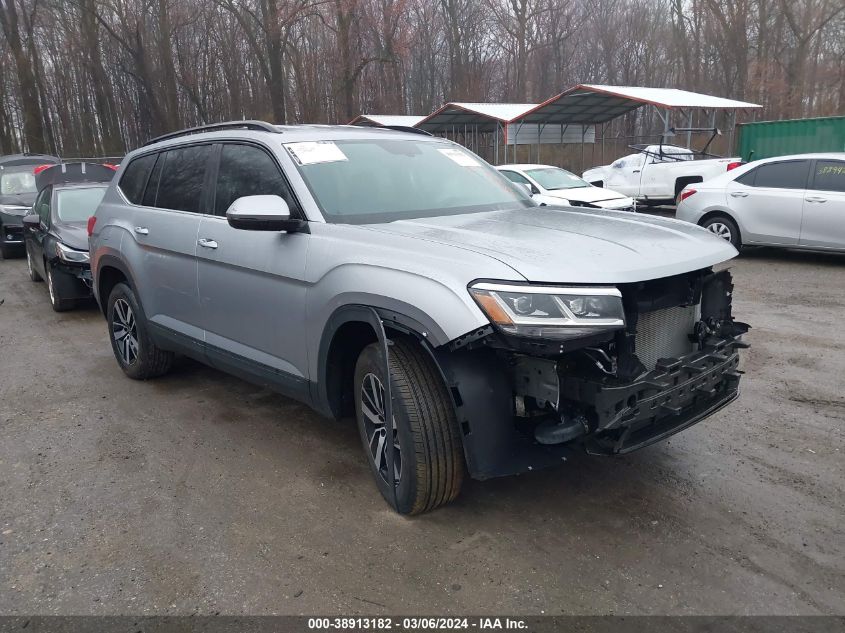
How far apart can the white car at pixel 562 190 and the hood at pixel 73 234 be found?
22.2 ft

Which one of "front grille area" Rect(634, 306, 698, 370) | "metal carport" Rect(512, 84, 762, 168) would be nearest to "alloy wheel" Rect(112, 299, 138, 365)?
"front grille area" Rect(634, 306, 698, 370)

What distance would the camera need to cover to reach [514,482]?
3.60 metres

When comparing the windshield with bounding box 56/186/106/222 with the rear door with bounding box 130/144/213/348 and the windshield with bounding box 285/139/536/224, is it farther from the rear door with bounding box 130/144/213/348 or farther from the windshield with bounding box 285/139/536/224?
the windshield with bounding box 285/139/536/224

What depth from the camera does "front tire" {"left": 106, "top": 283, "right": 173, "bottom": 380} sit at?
Result: 205 inches

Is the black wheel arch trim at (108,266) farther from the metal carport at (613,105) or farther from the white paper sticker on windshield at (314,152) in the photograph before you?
the metal carport at (613,105)

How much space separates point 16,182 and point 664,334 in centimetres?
1543

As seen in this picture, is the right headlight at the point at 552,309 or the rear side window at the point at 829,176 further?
the rear side window at the point at 829,176

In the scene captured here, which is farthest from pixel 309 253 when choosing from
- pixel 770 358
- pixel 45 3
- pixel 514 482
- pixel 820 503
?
pixel 45 3

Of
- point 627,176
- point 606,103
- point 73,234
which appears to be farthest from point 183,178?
point 606,103

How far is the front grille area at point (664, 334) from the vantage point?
3064 millimetres

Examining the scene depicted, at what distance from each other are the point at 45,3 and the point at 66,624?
108 feet

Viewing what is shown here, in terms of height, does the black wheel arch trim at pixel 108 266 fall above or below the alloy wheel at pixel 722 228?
above

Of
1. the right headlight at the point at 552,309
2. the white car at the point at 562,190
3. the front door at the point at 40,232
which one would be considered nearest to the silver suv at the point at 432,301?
the right headlight at the point at 552,309

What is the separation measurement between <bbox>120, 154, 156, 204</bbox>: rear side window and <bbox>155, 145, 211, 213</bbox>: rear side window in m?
0.24
